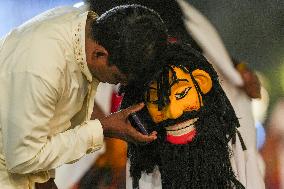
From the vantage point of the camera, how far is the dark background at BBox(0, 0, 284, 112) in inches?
64.4

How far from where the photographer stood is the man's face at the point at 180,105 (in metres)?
1.19

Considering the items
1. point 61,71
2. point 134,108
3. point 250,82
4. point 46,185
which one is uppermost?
point 61,71

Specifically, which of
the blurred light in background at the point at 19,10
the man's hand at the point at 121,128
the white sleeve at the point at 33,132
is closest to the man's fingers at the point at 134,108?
the man's hand at the point at 121,128

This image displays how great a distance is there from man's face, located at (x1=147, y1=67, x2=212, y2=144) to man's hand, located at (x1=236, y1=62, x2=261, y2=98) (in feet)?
1.57

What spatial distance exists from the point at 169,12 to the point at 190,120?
56 centimetres

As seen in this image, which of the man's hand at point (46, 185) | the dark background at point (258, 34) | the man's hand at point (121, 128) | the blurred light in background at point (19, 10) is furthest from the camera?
the blurred light in background at point (19, 10)

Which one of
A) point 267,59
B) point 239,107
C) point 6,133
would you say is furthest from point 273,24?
point 6,133

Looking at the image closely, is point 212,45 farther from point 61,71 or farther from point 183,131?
point 61,71

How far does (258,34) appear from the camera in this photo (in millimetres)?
1641

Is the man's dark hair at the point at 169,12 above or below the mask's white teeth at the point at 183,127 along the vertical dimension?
above

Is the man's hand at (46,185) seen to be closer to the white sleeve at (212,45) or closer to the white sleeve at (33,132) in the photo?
the white sleeve at (33,132)

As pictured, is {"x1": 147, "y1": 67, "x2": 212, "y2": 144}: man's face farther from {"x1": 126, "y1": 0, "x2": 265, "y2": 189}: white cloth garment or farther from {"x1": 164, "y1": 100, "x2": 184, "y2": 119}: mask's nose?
{"x1": 126, "y1": 0, "x2": 265, "y2": 189}: white cloth garment

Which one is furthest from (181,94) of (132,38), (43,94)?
(43,94)

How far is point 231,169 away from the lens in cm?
124
